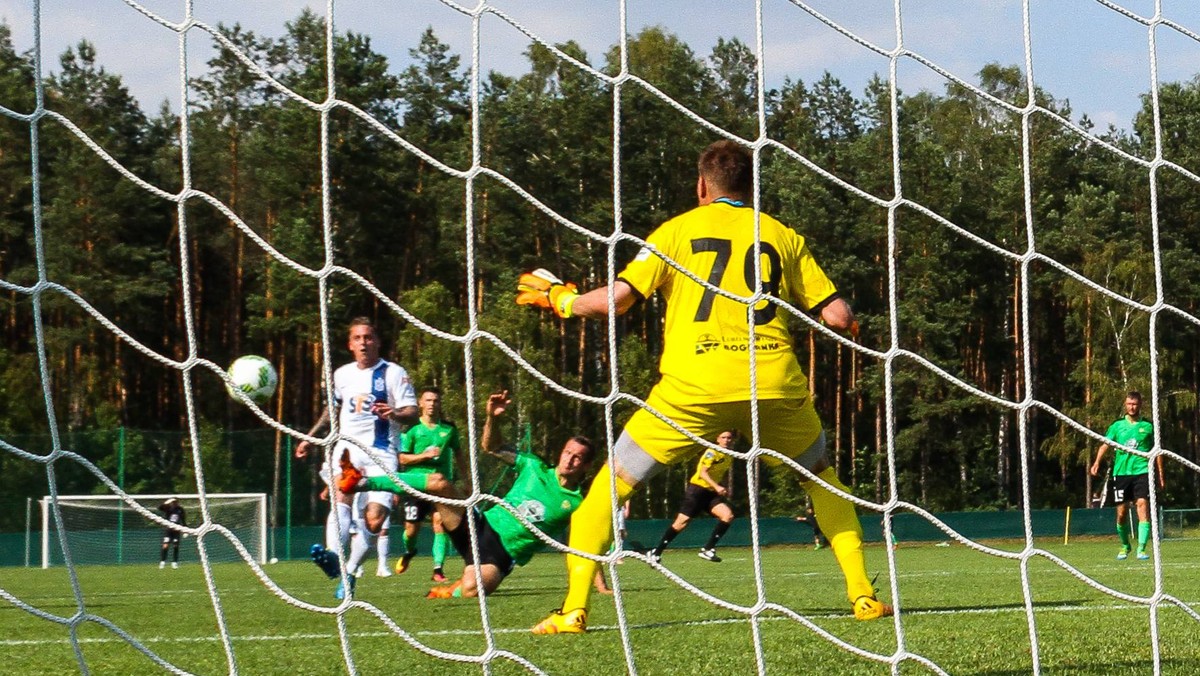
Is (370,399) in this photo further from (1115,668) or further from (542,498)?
(1115,668)

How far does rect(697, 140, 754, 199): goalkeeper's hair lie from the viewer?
470cm

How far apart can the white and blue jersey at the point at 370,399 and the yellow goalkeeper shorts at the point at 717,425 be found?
3324mm

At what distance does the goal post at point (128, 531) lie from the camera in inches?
697

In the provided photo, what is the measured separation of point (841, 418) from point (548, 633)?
33801 millimetres

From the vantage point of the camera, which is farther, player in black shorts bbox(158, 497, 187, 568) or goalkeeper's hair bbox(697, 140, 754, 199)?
player in black shorts bbox(158, 497, 187, 568)

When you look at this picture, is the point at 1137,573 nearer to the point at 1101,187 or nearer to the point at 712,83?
the point at 1101,187

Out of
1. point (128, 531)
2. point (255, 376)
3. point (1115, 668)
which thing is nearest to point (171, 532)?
point (128, 531)

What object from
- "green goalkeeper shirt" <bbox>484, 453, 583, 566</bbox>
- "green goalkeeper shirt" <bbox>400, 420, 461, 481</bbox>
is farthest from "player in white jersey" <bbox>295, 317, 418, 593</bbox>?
"green goalkeeper shirt" <bbox>400, 420, 461, 481</bbox>

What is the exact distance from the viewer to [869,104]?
21.3 m

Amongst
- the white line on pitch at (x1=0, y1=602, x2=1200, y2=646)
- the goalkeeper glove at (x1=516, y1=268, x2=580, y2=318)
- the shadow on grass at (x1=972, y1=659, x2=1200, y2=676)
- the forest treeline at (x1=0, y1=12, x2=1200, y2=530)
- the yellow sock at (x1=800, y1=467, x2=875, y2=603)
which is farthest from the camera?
the forest treeline at (x1=0, y1=12, x2=1200, y2=530)

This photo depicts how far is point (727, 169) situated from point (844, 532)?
128cm

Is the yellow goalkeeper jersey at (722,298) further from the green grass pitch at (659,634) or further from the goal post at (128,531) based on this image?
the goal post at (128,531)

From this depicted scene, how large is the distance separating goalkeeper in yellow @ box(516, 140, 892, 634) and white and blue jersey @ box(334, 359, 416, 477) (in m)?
3.26

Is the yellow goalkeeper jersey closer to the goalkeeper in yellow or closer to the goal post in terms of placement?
the goalkeeper in yellow
